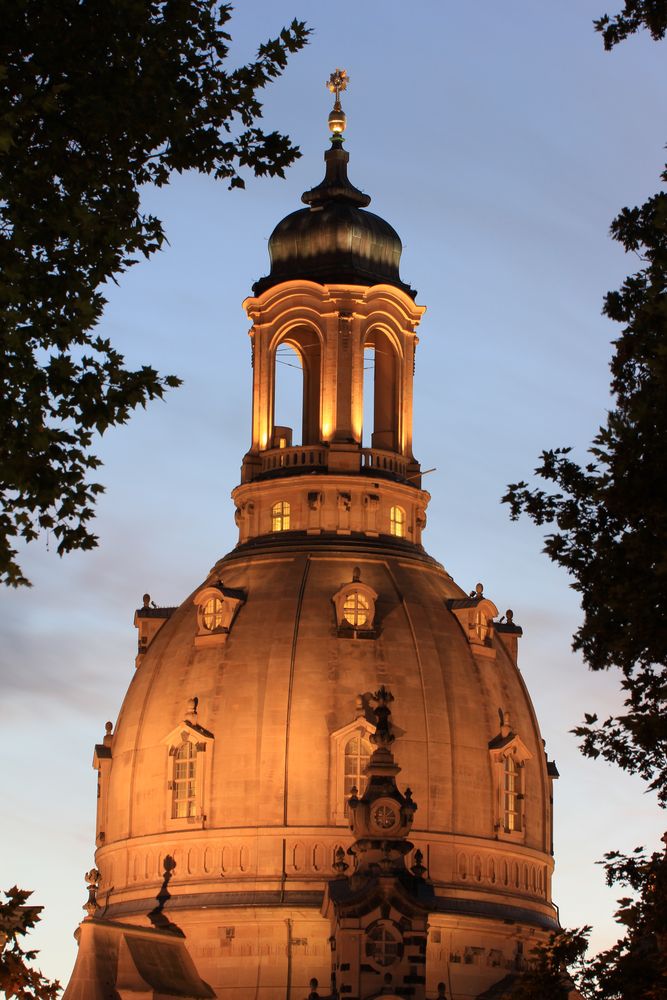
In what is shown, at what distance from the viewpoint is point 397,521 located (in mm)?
106500

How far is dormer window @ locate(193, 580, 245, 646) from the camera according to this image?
9881 cm

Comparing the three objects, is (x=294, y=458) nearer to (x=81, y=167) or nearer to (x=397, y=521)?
(x=397, y=521)

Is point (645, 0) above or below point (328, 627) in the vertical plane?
below

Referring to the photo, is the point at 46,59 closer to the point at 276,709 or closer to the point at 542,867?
the point at 276,709

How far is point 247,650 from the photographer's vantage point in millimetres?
97688

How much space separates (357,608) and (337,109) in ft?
94.4

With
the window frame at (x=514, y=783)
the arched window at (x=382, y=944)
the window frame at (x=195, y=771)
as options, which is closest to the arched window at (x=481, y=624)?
Result: the window frame at (x=514, y=783)

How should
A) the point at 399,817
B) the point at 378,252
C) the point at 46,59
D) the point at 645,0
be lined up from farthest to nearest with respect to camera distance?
the point at 378,252 < the point at 399,817 < the point at 645,0 < the point at 46,59

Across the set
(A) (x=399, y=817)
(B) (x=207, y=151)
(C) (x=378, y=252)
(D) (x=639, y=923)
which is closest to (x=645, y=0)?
(B) (x=207, y=151)

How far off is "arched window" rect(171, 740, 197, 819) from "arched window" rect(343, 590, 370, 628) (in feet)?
26.3

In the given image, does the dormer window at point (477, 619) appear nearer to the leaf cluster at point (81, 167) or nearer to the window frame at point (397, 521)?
the window frame at point (397, 521)

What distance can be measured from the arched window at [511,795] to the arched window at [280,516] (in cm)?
1457

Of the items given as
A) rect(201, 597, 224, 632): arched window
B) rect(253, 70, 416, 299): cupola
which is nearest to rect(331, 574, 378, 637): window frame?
rect(201, 597, 224, 632): arched window

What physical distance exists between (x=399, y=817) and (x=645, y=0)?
170ft
